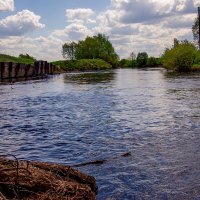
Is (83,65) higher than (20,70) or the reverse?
higher

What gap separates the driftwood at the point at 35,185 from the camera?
5.09 m

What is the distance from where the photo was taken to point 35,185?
5.26 meters

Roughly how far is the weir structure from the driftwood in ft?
149

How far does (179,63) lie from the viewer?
2820 inches

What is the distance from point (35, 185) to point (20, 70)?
55.5 meters

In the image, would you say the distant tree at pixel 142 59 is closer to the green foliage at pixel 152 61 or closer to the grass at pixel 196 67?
the green foliage at pixel 152 61

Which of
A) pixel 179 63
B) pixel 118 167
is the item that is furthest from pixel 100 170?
pixel 179 63

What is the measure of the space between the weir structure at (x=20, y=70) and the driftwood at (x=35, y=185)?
4538cm

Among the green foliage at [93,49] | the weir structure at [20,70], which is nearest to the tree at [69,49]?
the green foliage at [93,49]

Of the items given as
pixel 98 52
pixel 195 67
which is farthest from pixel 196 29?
pixel 98 52

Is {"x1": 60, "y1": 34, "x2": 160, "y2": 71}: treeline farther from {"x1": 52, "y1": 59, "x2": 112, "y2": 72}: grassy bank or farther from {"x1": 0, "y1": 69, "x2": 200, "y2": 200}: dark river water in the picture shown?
{"x1": 0, "y1": 69, "x2": 200, "y2": 200}: dark river water

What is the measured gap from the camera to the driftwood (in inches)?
200

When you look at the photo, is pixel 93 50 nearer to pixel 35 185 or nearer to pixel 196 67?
pixel 196 67

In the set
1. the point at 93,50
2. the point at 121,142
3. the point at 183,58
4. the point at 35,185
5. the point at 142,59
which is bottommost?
the point at 121,142
